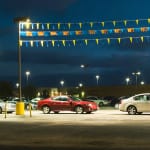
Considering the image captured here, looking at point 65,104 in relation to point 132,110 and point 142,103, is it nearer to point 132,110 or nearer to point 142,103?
point 132,110

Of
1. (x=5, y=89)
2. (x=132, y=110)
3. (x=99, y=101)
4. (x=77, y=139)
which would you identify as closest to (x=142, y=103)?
(x=132, y=110)

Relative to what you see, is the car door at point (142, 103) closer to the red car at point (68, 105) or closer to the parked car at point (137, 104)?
the parked car at point (137, 104)

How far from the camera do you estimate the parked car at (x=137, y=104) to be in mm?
35406

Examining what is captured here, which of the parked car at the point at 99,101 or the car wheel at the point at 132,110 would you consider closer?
the car wheel at the point at 132,110

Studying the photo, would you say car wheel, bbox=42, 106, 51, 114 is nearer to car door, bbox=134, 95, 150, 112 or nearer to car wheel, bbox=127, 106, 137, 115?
car wheel, bbox=127, 106, 137, 115

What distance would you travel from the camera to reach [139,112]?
118 ft

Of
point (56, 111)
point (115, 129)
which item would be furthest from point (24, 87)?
point (115, 129)

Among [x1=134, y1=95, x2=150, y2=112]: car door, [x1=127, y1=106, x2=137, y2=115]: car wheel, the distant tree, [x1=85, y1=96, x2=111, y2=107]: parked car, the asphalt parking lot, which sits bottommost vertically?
the asphalt parking lot

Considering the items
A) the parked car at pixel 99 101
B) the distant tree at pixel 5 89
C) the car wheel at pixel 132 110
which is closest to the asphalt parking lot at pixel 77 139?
the car wheel at pixel 132 110

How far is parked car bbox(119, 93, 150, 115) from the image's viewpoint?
3541cm

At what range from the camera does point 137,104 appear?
35656mm

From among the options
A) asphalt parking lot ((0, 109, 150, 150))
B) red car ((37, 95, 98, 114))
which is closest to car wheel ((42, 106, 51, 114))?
red car ((37, 95, 98, 114))

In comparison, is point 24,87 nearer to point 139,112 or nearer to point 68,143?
point 139,112

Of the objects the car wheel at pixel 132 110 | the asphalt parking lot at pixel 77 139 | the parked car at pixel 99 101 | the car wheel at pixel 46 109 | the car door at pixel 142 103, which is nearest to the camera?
the asphalt parking lot at pixel 77 139
